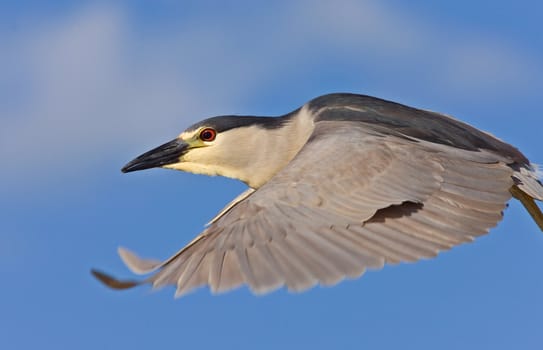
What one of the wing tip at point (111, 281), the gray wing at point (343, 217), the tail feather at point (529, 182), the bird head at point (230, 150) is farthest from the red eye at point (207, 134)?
the wing tip at point (111, 281)

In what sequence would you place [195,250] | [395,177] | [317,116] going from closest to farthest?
[195,250]
[395,177]
[317,116]

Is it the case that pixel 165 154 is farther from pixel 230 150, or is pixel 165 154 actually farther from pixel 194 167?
pixel 230 150

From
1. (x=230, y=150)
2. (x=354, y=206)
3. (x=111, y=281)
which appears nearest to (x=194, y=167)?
(x=230, y=150)

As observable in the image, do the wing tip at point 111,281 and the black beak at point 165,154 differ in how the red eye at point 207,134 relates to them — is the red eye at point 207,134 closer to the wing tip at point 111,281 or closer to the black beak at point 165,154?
the black beak at point 165,154

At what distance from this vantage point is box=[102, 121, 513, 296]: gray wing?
5.31 m

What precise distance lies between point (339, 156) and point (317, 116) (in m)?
1.28

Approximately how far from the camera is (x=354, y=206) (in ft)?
19.0

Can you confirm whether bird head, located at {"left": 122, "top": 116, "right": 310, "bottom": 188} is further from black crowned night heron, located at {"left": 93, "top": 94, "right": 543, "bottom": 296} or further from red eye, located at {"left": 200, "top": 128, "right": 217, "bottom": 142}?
black crowned night heron, located at {"left": 93, "top": 94, "right": 543, "bottom": 296}

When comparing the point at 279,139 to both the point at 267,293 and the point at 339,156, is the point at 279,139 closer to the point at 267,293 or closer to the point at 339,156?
the point at 339,156

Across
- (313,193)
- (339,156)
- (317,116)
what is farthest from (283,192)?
(317,116)

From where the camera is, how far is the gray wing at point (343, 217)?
531 cm

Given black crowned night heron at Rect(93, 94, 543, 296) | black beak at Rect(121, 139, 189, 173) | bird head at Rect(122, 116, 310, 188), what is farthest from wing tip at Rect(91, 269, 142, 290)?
black beak at Rect(121, 139, 189, 173)

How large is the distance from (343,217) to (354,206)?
0.42 ft

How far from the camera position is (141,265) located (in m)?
5.78
